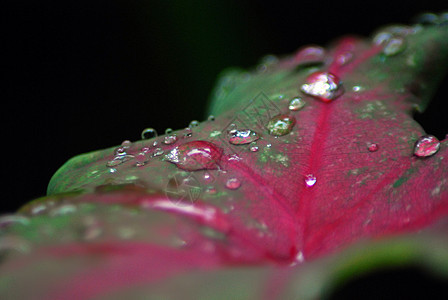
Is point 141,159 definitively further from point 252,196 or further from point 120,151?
point 252,196

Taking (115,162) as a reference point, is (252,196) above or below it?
below

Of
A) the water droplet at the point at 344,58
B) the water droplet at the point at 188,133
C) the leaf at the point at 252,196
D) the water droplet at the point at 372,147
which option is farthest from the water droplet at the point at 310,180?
the water droplet at the point at 344,58

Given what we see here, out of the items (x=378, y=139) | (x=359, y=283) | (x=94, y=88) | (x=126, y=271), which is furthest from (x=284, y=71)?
(x=94, y=88)

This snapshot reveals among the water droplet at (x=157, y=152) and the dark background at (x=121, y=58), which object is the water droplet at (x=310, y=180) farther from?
the dark background at (x=121, y=58)

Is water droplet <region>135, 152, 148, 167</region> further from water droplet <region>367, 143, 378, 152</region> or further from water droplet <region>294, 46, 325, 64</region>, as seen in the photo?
water droplet <region>294, 46, 325, 64</region>

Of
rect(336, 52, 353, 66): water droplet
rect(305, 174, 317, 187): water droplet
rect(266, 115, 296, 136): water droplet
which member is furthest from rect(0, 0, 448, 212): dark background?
rect(305, 174, 317, 187): water droplet

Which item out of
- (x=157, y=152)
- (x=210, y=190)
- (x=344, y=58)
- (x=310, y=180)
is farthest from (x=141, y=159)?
(x=344, y=58)
